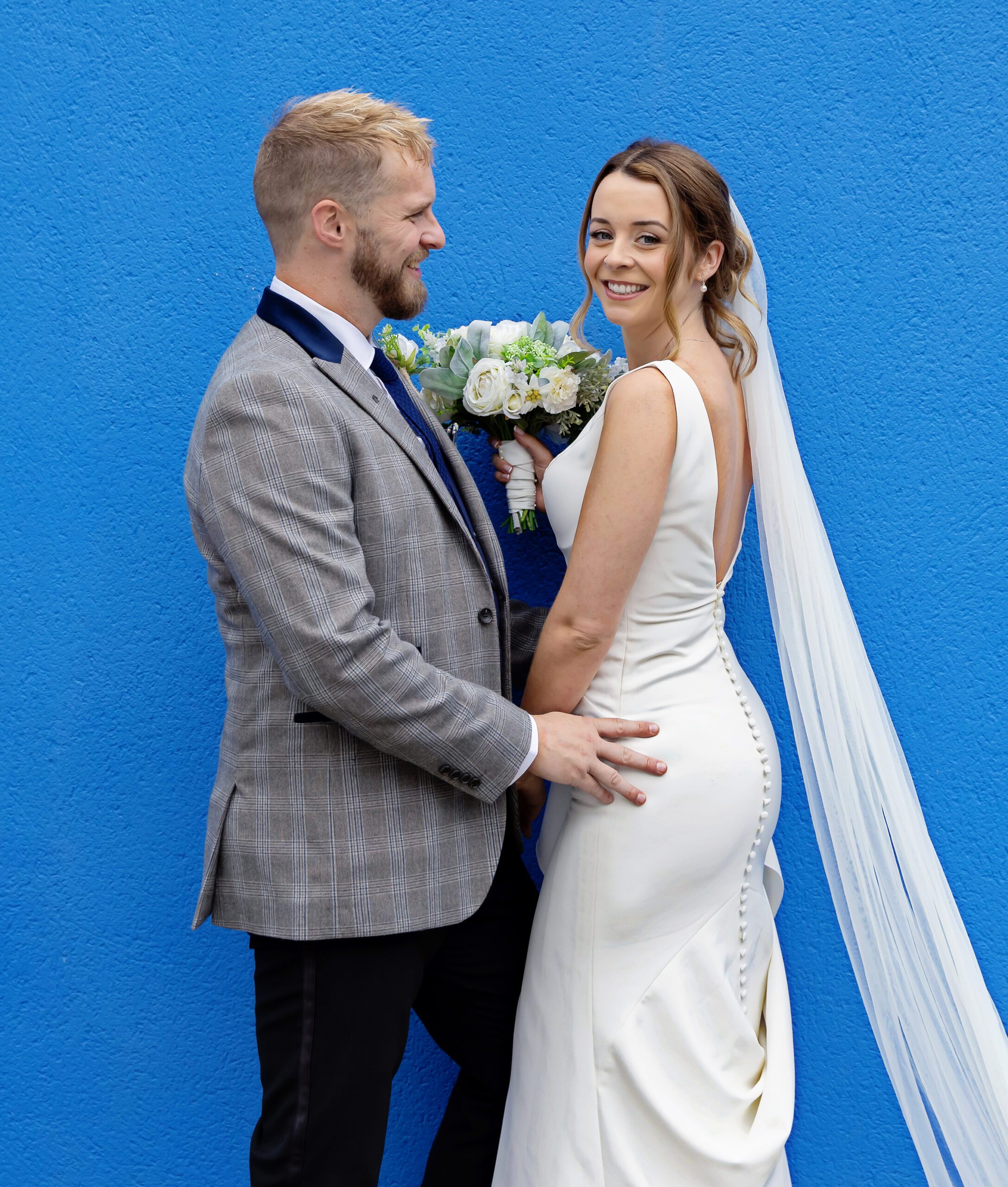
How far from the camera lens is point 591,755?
1.73 metres

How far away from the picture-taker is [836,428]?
223cm

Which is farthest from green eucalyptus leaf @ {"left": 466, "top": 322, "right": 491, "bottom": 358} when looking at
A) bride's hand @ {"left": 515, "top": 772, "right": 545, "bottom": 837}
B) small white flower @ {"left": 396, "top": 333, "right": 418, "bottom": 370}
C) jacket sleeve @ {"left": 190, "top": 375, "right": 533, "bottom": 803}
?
bride's hand @ {"left": 515, "top": 772, "right": 545, "bottom": 837}

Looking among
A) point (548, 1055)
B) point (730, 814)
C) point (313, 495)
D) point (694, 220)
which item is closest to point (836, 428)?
point (694, 220)

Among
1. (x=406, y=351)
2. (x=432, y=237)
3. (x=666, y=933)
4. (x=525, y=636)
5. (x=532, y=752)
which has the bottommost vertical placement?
(x=666, y=933)

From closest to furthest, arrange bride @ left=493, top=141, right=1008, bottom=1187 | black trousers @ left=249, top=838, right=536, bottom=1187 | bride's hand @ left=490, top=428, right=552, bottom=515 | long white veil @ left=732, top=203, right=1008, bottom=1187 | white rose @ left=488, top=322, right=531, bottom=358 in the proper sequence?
black trousers @ left=249, top=838, right=536, bottom=1187 < bride @ left=493, top=141, right=1008, bottom=1187 < long white veil @ left=732, top=203, right=1008, bottom=1187 < white rose @ left=488, top=322, right=531, bottom=358 < bride's hand @ left=490, top=428, right=552, bottom=515

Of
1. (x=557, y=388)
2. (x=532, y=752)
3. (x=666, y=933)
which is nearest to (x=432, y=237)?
(x=557, y=388)

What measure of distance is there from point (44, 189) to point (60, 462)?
0.59 meters

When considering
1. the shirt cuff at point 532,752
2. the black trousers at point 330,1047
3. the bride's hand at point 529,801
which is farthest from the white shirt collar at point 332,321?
the black trousers at point 330,1047

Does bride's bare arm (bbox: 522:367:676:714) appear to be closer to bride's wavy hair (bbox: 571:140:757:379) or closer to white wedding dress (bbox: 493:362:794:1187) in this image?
white wedding dress (bbox: 493:362:794:1187)

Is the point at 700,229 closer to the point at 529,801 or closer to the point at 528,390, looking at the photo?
the point at 528,390

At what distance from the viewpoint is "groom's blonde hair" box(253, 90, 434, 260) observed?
1699 millimetres

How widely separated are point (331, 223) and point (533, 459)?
65 cm

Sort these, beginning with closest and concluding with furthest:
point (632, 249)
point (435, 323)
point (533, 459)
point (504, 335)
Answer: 1. point (632, 249)
2. point (504, 335)
3. point (533, 459)
4. point (435, 323)

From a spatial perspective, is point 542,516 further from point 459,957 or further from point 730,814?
point 459,957
